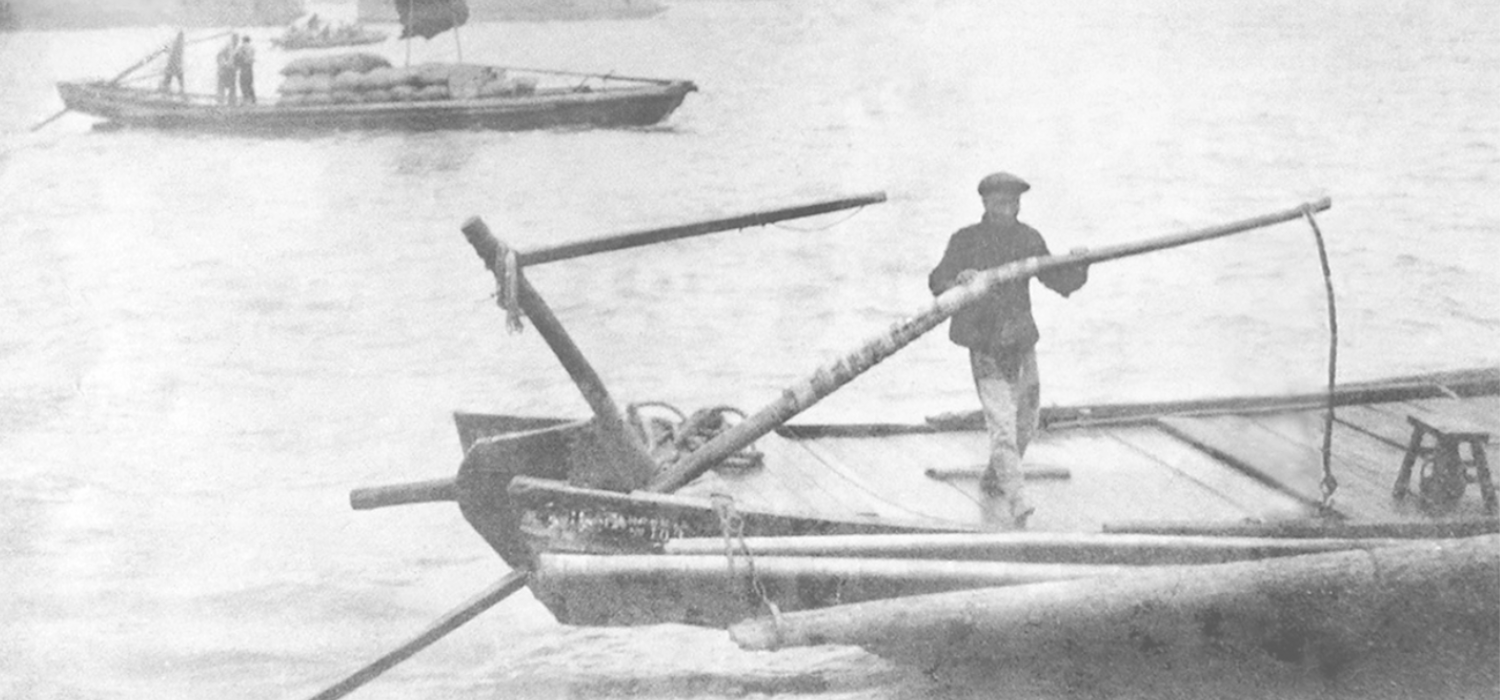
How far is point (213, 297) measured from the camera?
16.1 metres

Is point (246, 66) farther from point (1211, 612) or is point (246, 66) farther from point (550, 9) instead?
point (550, 9)

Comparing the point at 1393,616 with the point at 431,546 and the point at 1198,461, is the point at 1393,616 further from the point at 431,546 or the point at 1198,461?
the point at 431,546

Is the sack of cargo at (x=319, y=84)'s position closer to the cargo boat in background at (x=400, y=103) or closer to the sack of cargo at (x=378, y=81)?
the cargo boat in background at (x=400, y=103)

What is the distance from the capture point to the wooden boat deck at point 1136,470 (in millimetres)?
5926

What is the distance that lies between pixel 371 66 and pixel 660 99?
20.0ft

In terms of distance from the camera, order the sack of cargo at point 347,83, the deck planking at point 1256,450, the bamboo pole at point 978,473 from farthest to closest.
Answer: the sack of cargo at point 347,83, the bamboo pole at point 978,473, the deck planking at point 1256,450

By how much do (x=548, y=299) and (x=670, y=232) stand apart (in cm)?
1063

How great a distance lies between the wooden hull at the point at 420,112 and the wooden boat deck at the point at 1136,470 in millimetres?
19637

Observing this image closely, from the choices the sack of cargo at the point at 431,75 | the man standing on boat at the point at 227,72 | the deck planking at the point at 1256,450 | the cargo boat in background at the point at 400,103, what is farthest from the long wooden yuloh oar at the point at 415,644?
the man standing on boat at the point at 227,72

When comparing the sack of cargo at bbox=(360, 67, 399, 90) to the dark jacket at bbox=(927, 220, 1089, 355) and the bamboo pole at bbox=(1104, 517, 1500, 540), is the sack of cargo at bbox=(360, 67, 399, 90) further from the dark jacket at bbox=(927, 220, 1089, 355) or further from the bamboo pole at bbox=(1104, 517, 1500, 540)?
the bamboo pole at bbox=(1104, 517, 1500, 540)

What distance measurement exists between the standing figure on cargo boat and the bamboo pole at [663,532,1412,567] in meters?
0.54

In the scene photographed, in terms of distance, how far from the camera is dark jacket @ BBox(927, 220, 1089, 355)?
19.2 ft

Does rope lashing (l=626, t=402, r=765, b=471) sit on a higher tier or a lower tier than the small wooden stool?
lower

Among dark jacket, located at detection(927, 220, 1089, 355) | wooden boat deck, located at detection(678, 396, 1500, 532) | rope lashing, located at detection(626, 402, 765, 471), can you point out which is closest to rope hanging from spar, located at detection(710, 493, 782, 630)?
wooden boat deck, located at detection(678, 396, 1500, 532)
